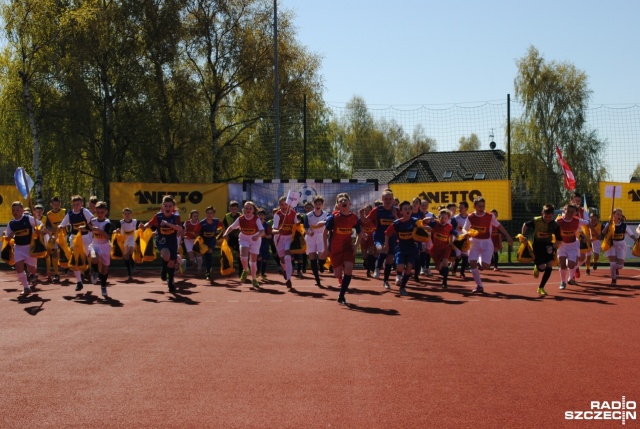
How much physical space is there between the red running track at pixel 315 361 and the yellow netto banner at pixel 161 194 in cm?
942

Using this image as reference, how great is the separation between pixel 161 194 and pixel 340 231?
1153 centimetres

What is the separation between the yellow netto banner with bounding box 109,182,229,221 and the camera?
22.6 meters

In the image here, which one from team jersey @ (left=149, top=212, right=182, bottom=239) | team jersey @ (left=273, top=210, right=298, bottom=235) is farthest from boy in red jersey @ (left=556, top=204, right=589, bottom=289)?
team jersey @ (left=149, top=212, right=182, bottom=239)

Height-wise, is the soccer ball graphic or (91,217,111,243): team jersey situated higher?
the soccer ball graphic

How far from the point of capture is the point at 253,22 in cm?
3194

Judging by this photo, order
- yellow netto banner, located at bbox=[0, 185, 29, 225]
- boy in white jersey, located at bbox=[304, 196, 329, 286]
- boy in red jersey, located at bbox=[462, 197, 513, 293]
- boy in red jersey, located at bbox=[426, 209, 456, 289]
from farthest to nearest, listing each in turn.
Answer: yellow netto banner, located at bbox=[0, 185, 29, 225] < boy in white jersey, located at bbox=[304, 196, 329, 286] < boy in red jersey, located at bbox=[426, 209, 456, 289] < boy in red jersey, located at bbox=[462, 197, 513, 293]

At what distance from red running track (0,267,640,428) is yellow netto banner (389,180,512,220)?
7.92 m

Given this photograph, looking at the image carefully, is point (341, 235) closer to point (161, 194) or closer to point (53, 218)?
point (53, 218)

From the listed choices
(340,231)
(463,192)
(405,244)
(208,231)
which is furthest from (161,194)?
Result: (340,231)

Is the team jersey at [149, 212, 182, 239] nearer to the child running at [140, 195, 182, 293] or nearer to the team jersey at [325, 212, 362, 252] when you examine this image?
the child running at [140, 195, 182, 293]

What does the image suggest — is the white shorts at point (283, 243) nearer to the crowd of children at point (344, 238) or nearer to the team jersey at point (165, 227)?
the crowd of children at point (344, 238)

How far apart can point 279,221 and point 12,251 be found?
5.94 meters

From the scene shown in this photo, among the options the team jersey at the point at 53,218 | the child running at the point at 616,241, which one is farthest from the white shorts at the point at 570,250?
the team jersey at the point at 53,218

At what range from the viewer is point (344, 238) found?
12.9 meters
